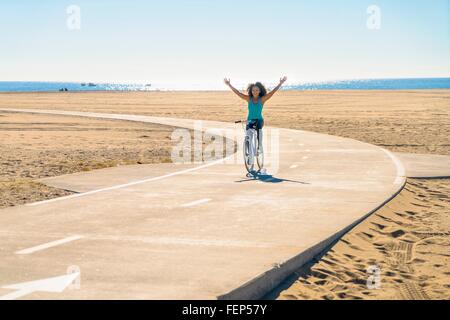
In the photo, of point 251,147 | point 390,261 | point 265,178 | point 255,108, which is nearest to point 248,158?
point 251,147

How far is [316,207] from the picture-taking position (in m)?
10.9

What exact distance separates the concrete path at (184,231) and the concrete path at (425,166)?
713mm

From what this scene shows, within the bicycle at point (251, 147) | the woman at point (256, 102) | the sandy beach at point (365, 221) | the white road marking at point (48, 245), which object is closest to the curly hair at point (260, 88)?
the woman at point (256, 102)

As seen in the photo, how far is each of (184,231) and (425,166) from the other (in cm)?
1013

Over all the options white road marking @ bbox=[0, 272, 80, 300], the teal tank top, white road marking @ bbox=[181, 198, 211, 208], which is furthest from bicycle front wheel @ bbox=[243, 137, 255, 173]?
white road marking @ bbox=[0, 272, 80, 300]

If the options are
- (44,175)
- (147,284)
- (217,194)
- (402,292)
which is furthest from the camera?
(44,175)

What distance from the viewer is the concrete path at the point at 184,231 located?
653 centimetres

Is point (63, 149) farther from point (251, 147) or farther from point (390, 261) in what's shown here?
point (390, 261)
